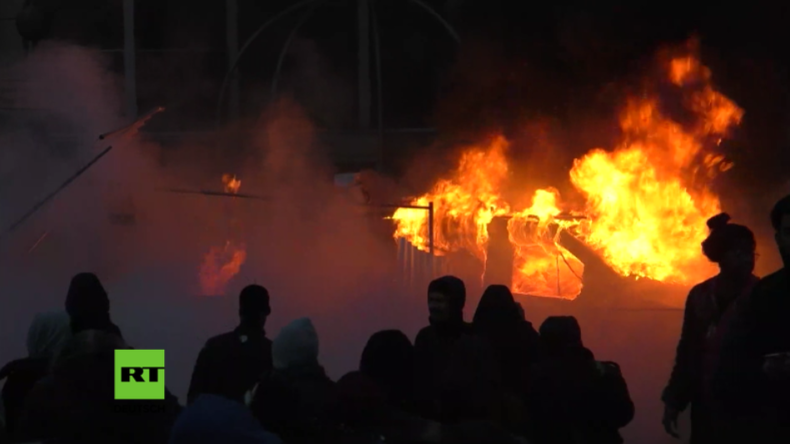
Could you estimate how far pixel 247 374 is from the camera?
437cm

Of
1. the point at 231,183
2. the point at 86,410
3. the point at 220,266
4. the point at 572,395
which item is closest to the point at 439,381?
the point at 572,395

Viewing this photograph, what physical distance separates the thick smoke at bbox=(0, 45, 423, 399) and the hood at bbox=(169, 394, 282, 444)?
5279 mm

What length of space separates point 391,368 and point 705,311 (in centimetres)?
162

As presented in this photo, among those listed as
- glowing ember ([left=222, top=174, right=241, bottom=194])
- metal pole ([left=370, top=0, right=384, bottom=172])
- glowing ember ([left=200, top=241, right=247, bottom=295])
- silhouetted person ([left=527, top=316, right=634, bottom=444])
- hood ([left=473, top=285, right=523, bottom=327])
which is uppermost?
metal pole ([left=370, top=0, right=384, bottom=172])

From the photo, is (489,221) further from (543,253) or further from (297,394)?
(297,394)

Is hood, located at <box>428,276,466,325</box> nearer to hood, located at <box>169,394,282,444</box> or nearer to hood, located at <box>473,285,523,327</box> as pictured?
hood, located at <box>473,285,523,327</box>

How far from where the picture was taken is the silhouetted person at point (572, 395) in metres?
3.83

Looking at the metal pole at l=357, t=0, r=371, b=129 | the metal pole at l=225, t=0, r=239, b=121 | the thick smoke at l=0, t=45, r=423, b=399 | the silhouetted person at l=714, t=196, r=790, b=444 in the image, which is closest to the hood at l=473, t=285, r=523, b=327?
the silhouetted person at l=714, t=196, r=790, b=444

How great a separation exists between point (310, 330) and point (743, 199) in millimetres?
5233

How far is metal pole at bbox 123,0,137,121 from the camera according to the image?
9539 millimetres

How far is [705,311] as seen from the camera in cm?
425

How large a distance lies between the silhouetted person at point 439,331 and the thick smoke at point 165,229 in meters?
4.18

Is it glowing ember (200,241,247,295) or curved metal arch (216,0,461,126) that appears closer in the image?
glowing ember (200,241,247,295)

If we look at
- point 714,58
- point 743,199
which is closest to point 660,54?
point 714,58
